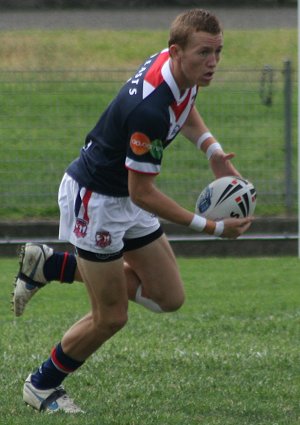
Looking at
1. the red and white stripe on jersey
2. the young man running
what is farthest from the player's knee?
the red and white stripe on jersey

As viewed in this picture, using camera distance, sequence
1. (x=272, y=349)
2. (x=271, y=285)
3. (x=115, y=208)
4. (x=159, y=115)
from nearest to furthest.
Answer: (x=159, y=115) < (x=115, y=208) < (x=272, y=349) < (x=271, y=285)

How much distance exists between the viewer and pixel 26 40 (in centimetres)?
2328

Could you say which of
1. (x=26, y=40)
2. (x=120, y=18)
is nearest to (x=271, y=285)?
(x=26, y=40)

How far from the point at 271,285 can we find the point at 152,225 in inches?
231

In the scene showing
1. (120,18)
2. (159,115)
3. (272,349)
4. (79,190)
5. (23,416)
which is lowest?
(120,18)

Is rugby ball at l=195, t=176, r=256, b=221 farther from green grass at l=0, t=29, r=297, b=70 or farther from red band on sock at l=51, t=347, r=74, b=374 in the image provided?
green grass at l=0, t=29, r=297, b=70

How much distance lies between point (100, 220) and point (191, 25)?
3.76 feet

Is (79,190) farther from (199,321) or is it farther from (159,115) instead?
(199,321)

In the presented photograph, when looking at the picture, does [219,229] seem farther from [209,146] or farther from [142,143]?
[209,146]

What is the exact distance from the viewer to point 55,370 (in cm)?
734

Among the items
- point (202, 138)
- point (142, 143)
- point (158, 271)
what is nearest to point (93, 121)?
point (202, 138)

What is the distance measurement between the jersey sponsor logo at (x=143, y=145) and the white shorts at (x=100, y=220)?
547mm

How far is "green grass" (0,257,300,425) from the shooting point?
7168 millimetres

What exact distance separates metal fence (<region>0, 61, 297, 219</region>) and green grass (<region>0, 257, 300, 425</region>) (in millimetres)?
2739
